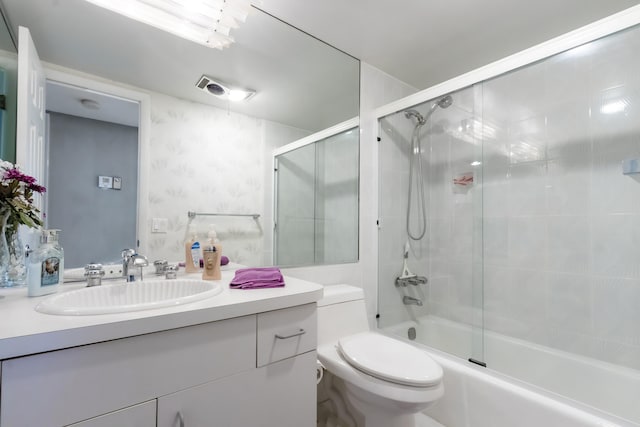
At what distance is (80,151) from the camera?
1.09 meters

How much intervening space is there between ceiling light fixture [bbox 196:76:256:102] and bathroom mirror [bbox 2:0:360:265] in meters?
0.03

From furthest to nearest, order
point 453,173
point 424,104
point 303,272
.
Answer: point 453,173 < point 424,104 < point 303,272

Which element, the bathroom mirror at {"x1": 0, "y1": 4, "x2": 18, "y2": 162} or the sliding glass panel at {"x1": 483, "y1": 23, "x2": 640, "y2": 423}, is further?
the sliding glass panel at {"x1": 483, "y1": 23, "x2": 640, "y2": 423}

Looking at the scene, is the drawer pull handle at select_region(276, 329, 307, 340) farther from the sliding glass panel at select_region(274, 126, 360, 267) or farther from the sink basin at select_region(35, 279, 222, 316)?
the sliding glass panel at select_region(274, 126, 360, 267)

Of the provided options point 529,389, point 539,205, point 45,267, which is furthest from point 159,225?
point 539,205

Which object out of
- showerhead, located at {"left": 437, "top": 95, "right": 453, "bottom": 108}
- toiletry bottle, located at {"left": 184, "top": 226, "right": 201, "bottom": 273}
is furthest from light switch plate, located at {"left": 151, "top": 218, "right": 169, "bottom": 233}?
showerhead, located at {"left": 437, "top": 95, "right": 453, "bottom": 108}

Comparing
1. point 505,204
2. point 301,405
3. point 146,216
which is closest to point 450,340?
point 505,204

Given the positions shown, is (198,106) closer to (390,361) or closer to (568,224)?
(390,361)

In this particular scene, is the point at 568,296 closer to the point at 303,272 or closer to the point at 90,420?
the point at 303,272

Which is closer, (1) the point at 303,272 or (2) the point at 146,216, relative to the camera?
(2) the point at 146,216

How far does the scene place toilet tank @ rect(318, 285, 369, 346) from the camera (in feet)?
4.81

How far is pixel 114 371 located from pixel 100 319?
12 cm

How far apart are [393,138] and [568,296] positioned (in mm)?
1484

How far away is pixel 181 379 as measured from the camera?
0.75 metres
